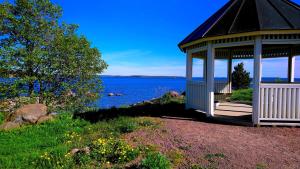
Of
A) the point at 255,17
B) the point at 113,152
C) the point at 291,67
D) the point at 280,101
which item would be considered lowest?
the point at 113,152

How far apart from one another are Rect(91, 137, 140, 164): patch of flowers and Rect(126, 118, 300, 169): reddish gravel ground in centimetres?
62

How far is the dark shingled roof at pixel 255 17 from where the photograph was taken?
7.99 meters

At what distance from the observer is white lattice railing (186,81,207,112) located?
9.66 meters

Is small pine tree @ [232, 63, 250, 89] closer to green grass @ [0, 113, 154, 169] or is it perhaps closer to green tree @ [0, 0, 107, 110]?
green tree @ [0, 0, 107, 110]

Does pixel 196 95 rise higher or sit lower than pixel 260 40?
lower

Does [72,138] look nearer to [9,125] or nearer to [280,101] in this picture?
[9,125]

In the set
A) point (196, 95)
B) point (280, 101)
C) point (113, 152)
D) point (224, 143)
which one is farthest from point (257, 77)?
point (113, 152)

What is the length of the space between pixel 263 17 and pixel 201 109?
3764 mm

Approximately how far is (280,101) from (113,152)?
18.0 ft

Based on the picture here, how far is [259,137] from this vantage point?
706 cm

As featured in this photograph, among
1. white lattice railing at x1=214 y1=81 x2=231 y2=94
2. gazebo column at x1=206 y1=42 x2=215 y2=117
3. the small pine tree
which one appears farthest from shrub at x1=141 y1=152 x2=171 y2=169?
the small pine tree

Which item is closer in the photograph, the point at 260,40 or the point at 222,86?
the point at 260,40

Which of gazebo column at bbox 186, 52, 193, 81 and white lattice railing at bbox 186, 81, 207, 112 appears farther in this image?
gazebo column at bbox 186, 52, 193, 81

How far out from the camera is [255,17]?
27.8 feet
